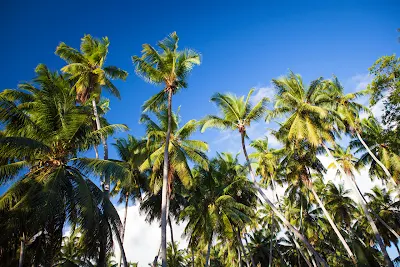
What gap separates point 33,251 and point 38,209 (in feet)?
8.42

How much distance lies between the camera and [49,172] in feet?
34.4

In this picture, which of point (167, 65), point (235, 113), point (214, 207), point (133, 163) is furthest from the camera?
point (214, 207)

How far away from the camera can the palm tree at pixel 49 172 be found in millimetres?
8984

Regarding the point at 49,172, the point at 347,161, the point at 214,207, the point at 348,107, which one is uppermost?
the point at 348,107

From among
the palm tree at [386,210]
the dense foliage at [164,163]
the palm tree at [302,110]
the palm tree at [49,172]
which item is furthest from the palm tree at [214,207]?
the palm tree at [386,210]

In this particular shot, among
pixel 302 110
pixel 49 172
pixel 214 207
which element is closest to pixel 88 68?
pixel 49 172

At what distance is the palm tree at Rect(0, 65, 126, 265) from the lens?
898cm

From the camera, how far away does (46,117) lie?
36.0 feet

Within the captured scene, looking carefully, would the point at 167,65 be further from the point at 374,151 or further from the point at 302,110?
the point at 374,151

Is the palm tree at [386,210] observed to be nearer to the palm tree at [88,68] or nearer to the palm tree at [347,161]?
the palm tree at [347,161]

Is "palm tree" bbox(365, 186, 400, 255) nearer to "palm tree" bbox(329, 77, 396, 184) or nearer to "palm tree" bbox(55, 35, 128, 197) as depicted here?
"palm tree" bbox(329, 77, 396, 184)

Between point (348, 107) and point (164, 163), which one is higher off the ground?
point (348, 107)

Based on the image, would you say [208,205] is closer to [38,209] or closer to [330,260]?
[38,209]

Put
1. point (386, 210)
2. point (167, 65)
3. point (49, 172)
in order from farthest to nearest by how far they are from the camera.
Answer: point (386, 210), point (167, 65), point (49, 172)
